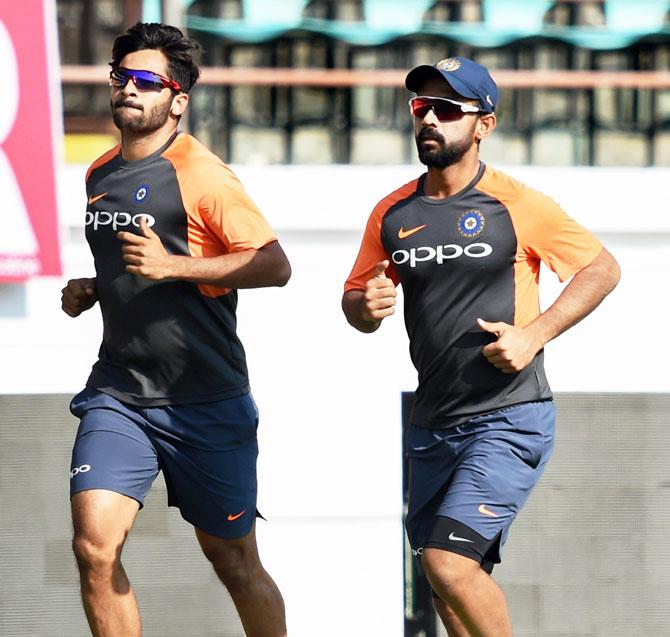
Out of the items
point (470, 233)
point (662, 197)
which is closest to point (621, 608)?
point (662, 197)

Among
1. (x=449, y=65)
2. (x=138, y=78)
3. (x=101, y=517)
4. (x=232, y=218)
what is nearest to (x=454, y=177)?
(x=449, y=65)

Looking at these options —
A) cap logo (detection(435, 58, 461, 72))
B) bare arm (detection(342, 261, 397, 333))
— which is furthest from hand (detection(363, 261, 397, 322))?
cap logo (detection(435, 58, 461, 72))

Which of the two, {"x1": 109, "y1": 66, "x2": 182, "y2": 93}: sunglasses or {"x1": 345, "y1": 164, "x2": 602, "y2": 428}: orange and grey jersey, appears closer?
{"x1": 345, "y1": 164, "x2": 602, "y2": 428}: orange and grey jersey

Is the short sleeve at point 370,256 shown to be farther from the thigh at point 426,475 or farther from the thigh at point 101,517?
the thigh at point 101,517

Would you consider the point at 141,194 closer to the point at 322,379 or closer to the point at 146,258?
the point at 146,258

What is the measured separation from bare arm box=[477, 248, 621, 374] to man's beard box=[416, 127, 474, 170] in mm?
503

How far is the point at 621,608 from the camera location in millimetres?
5969

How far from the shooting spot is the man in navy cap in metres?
4.41

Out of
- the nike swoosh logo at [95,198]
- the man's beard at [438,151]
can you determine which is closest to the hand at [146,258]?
the nike swoosh logo at [95,198]

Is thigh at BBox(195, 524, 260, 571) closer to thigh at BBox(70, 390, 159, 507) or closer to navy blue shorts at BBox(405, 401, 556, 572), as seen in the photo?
thigh at BBox(70, 390, 159, 507)

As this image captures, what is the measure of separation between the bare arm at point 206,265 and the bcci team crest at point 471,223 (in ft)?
1.77

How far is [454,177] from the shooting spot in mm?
4629

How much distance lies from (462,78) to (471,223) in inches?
17.1

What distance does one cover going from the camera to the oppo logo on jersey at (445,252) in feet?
14.7
